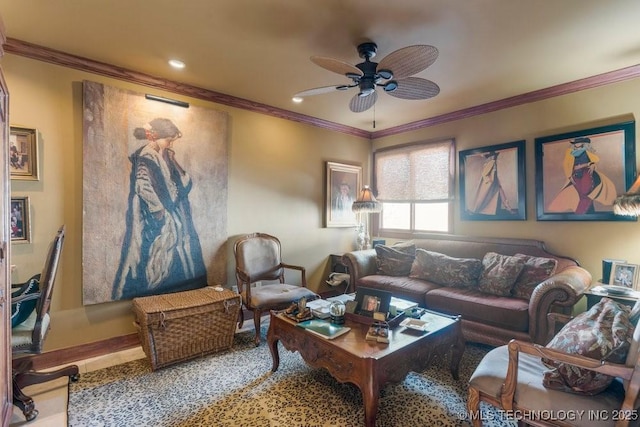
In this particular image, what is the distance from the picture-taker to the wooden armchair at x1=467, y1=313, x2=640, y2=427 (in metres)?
1.34

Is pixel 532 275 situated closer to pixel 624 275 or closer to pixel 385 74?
pixel 624 275

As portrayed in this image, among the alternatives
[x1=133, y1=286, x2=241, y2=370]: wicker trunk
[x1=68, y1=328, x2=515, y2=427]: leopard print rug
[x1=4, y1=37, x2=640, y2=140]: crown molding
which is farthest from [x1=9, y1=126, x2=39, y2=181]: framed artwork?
[x1=68, y1=328, x2=515, y2=427]: leopard print rug

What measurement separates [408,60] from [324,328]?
2.01 meters

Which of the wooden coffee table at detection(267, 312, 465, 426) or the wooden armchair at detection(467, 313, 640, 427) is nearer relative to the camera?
the wooden armchair at detection(467, 313, 640, 427)

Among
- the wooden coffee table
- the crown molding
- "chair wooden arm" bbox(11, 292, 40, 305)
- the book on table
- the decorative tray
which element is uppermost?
the crown molding

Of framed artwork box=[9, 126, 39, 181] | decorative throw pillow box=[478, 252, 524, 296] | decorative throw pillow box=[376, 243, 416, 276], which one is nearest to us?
framed artwork box=[9, 126, 39, 181]


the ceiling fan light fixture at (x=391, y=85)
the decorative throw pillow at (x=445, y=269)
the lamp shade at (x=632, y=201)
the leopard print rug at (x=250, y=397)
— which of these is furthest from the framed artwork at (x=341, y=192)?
the lamp shade at (x=632, y=201)

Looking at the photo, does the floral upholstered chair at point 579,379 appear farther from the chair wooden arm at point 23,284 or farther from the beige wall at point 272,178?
the chair wooden arm at point 23,284

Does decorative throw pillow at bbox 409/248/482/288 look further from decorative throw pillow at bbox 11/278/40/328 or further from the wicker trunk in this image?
decorative throw pillow at bbox 11/278/40/328

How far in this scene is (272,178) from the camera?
4160 mm

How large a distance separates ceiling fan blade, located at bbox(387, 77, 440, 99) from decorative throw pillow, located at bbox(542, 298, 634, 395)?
73.2 inches

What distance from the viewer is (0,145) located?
A: 1.71 meters

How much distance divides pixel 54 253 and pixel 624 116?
502 cm

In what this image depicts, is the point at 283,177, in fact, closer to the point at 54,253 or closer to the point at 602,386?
the point at 54,253
